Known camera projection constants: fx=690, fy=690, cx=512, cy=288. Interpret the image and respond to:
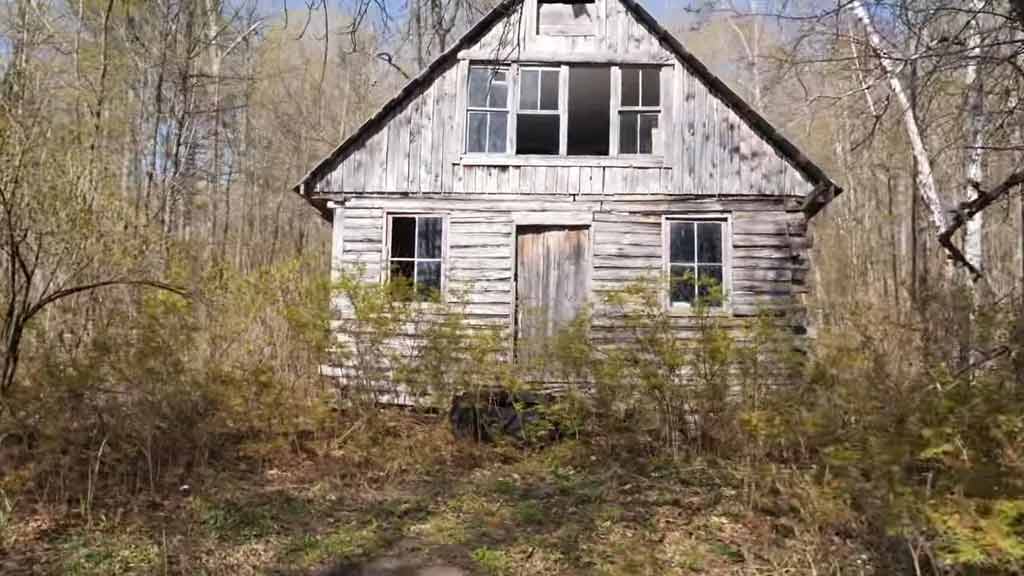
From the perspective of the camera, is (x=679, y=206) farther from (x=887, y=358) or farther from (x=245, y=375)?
(x=245, y=375)

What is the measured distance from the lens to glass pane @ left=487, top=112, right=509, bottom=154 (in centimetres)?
1085

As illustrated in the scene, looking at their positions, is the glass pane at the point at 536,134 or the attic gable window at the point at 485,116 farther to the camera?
the glass pane at the point at 536,134

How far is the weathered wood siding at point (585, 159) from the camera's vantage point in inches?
410

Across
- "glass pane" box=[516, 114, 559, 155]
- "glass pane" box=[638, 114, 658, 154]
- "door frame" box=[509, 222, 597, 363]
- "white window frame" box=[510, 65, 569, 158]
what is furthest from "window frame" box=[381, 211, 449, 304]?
"glass pane" box=[638, 114, 658, 154]

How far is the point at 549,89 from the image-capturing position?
36.0 ft

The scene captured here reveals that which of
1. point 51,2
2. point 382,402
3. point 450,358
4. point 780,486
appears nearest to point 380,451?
point 382,402

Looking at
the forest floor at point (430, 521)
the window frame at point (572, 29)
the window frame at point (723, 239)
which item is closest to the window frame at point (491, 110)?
the window frame at point (572, 29)

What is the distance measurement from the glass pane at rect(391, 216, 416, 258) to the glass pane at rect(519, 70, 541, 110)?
264cm

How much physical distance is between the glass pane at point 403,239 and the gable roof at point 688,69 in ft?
4.09

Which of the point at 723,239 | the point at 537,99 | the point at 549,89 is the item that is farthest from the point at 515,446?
the point at 549,89

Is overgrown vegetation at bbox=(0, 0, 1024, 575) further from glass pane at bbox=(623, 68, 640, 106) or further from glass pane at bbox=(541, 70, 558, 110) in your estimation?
glass pane at bbox=(541, 70, 558, 110)

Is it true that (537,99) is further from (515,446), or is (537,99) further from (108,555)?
(108,555)

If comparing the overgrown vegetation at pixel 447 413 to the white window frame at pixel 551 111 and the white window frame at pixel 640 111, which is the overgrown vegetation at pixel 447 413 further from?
the white window frame at pixel 551 111

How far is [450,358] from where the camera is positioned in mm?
7875
